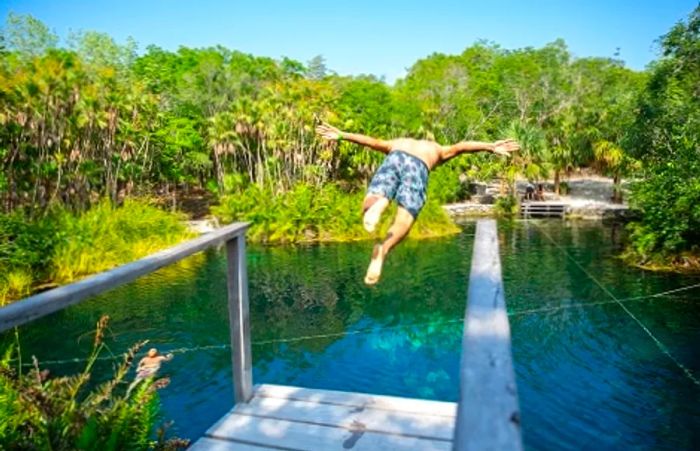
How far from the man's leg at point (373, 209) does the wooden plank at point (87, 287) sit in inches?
33.0

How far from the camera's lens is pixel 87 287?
6.42 ft

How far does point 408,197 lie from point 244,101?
854 inches

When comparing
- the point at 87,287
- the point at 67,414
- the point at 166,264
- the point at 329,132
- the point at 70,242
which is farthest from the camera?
the point at 70,242

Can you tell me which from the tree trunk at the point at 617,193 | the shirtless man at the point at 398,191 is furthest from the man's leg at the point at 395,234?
the tree trunk at the point at 617,193

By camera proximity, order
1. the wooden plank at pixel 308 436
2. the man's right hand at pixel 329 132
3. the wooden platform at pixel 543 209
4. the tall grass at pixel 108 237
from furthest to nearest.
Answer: the wooden platform at pixel 543 209 < the tall grass at pixel 108 237 < the man's right hand at pixel 329 132 < the wooden plank at pixel 308 436

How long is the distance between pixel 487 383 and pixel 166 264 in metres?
2.04

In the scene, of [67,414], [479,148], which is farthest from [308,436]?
[479,148]

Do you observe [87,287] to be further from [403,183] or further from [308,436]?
[403,183]

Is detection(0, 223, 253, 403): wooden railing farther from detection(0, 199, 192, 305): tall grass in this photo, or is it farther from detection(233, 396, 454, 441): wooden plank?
detection(0, 199, 192, 305): tall grass

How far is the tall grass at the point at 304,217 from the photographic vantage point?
67.1ft

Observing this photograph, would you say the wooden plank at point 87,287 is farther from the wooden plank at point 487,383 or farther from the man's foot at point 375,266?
the wooden plank at point 487,383

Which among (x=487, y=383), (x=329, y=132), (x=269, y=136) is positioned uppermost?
(x=269, y=136)

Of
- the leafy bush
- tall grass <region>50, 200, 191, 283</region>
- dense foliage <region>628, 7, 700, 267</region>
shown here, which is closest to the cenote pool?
tall grass <region>50, 200, 191, 283</region>

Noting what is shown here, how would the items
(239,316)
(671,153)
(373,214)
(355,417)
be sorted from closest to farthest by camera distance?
(373,214), (355,417), (239,316), (671,153)
